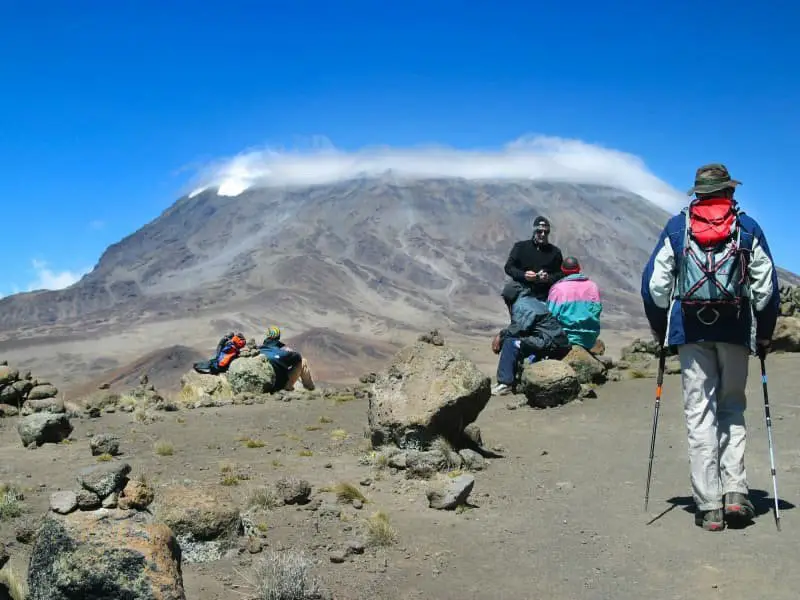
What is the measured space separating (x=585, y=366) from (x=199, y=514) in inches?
267

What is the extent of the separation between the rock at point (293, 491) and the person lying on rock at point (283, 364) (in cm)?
893

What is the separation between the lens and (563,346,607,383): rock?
10359 mm

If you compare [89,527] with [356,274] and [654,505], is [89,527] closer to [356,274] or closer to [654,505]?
[654,505]

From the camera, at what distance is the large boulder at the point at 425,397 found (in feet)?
22.8

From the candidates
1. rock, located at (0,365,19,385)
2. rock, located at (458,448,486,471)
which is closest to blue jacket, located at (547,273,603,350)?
rock, located at (458,448,486,471)

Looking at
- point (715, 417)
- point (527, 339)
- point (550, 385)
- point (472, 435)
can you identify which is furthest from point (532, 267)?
point (715, 417)

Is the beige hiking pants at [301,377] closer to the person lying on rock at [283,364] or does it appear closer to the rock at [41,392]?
the person lying on rock at [283,364]

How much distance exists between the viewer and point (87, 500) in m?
3.71

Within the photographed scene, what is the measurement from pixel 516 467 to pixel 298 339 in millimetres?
70334

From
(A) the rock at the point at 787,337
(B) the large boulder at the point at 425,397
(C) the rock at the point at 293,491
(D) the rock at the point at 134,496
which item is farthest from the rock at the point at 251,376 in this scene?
(D) the rock at the point at 134,496

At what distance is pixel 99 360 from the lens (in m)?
74.1

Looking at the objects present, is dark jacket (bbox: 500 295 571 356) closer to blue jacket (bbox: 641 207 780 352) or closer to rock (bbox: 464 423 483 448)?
rock (bbox: 464 423 483 448)

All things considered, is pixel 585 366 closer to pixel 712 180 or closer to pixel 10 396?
pixel 712 180

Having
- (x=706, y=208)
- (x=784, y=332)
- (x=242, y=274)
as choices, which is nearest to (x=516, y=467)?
(x=706, y=208)
